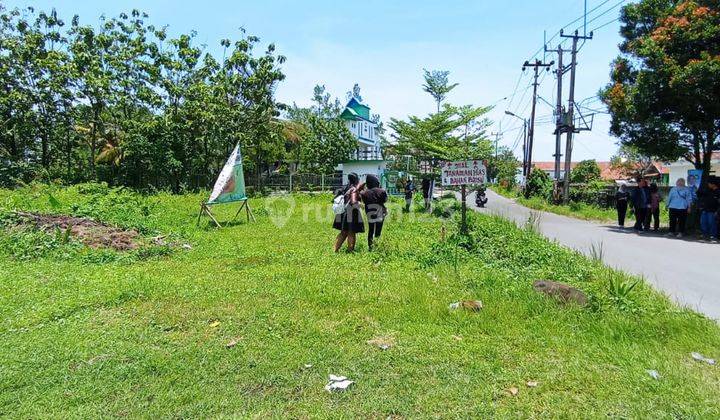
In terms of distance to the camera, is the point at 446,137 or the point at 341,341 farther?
the point at 446,137

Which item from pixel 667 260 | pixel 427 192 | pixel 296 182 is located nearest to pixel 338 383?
pixel 667 260

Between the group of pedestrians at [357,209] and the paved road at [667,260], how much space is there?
4.32 metres

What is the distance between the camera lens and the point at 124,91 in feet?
89.1

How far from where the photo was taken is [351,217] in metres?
8.50

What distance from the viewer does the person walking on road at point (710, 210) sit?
37.3 ft

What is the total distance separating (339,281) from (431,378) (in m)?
2.90

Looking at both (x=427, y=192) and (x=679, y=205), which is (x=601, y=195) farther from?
(x=679, y=205)

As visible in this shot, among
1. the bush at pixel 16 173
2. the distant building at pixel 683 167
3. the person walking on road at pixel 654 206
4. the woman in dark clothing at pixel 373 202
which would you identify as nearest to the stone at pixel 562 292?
the woman in dark clothing at pixel 373 202

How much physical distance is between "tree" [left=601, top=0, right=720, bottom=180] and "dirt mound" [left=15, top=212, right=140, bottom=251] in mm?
13452

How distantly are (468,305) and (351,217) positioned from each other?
12.6 ft

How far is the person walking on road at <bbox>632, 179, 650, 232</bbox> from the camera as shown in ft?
42.9

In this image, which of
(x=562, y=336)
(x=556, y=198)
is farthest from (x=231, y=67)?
(x=562, y=336)

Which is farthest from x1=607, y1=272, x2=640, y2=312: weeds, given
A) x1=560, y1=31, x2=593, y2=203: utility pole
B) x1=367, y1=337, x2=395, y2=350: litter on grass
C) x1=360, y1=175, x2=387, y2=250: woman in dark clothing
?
x1=560, y1=31, x2=593, y2=203: utility pole

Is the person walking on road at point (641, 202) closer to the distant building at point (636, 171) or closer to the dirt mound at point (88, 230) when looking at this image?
the dirt mound at point (88, 230)
